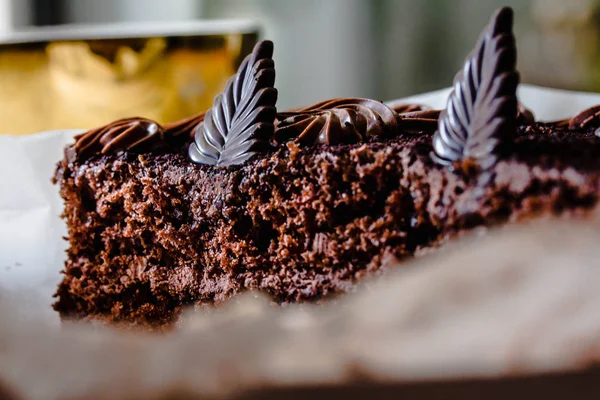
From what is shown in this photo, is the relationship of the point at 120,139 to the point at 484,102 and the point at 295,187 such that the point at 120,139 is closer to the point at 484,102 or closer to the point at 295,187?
the point at 295,187

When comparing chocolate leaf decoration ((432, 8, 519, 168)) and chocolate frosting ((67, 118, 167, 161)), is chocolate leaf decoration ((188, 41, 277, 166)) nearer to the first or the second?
chocolate frosting ((67, 118, 167, 161))

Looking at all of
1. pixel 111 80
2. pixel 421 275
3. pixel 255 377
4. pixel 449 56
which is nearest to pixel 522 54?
pixel 449 56

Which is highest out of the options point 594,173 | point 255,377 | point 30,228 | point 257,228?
point 594,173

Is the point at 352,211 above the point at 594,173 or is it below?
below

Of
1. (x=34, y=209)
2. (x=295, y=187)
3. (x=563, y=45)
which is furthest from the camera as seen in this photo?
(x=563, y=45)

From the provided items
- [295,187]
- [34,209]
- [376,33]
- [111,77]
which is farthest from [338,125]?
[376,33]

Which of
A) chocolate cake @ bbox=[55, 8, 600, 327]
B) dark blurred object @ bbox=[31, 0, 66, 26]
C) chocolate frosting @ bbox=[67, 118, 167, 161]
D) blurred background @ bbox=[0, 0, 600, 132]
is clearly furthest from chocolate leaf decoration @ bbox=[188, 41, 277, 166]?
dark blurred object @ bbox=[31, 0, 66, 26]

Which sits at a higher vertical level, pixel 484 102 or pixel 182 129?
pixel 484 102

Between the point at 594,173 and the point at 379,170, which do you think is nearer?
the point at 594,173

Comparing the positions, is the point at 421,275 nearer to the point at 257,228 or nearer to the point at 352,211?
the point at 352,211
